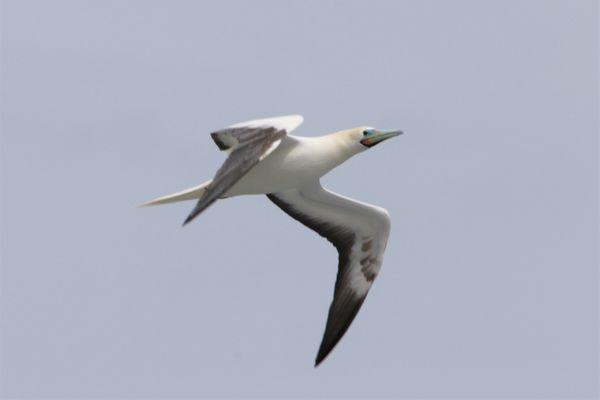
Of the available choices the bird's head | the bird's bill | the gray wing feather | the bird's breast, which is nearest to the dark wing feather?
the bird's breast

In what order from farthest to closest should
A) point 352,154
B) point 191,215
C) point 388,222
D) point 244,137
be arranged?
point 388,222 < point 352,154 < point 244,137 < point 191,215

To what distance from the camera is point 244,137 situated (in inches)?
718

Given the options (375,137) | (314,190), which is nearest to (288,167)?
(375,137)

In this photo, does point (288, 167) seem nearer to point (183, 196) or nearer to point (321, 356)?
point (183, 196)

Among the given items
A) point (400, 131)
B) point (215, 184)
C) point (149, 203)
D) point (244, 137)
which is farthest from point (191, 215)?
point (400, 131)

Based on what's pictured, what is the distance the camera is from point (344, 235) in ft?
70.4

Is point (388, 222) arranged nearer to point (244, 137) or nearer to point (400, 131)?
point (400, 131)

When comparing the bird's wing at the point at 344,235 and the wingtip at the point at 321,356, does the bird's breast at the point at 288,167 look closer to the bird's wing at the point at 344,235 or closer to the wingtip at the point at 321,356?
the bird's wing at the point at 344,235

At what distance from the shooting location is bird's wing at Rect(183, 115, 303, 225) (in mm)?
16797

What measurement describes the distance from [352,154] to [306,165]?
0.91 meters

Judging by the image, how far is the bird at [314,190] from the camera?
1777cm

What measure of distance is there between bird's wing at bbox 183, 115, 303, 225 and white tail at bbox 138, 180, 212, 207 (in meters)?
0.75

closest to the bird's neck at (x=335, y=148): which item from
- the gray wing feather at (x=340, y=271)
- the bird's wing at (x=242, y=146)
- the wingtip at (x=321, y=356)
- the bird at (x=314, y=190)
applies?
the bird at (x=314, y=190)

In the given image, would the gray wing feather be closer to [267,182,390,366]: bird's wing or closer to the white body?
[267,182,390,366]: bird's wing
